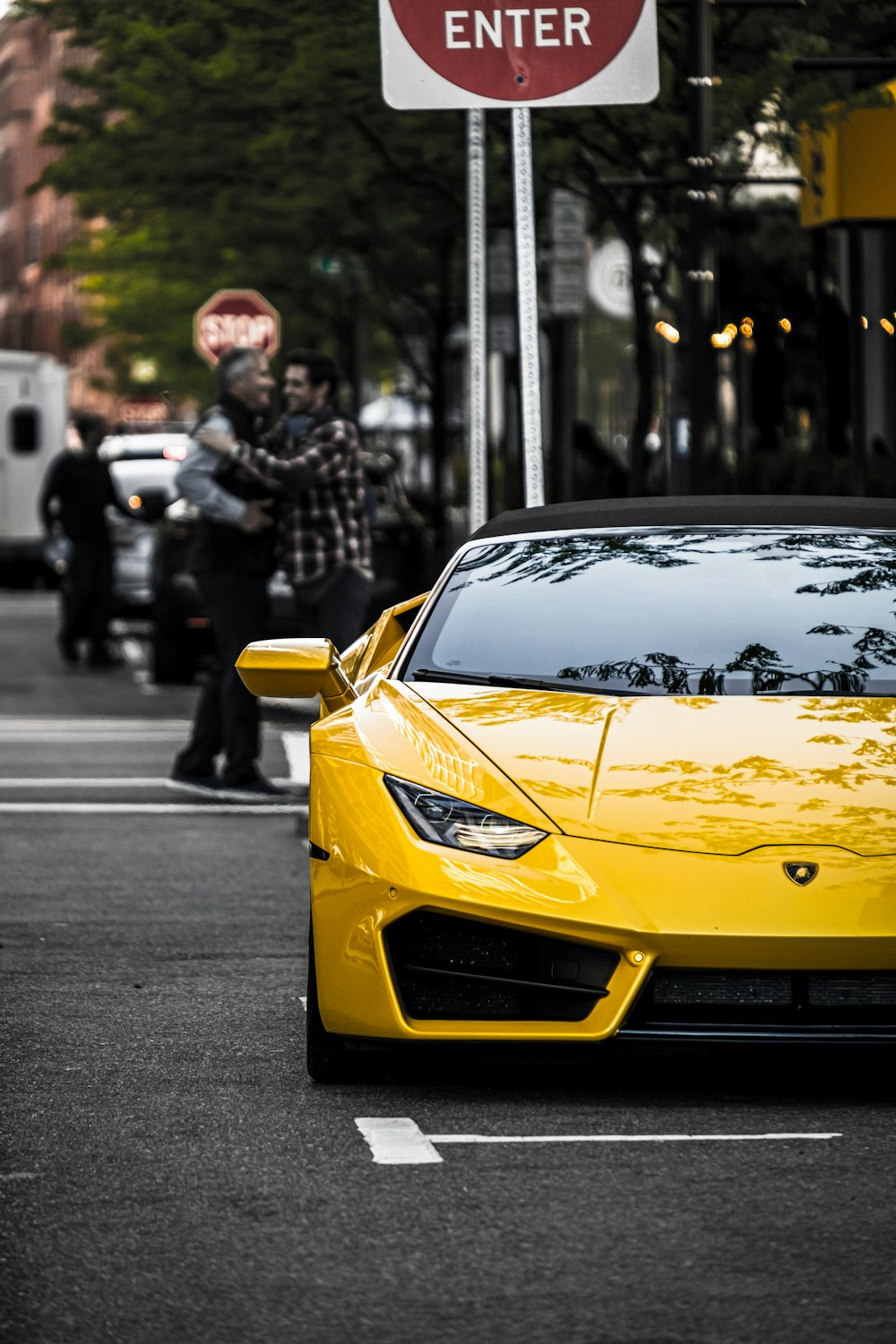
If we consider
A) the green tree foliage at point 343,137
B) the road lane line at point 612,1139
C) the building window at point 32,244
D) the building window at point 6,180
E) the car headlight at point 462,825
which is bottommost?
the road lane line at point 612,1139

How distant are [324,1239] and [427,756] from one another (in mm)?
1563

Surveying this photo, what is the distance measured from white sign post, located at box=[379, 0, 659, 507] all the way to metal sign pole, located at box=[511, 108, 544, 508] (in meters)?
0.21

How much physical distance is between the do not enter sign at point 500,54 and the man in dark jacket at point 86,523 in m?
12.2

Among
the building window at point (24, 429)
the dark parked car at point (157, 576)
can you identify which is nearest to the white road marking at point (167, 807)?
the dark parked car at point (157, 576)

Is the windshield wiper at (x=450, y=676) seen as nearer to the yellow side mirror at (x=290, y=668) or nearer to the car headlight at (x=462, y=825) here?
the yellow side mirror at (x=290, y=668)

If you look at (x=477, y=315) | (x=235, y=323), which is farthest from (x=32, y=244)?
(x=477, y=315)

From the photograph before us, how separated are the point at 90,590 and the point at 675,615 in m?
16.9

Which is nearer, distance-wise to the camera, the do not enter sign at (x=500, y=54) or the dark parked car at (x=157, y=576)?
the do not enter sign at (x=500, y=54)

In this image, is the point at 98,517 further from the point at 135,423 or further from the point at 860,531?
the point at 135,423

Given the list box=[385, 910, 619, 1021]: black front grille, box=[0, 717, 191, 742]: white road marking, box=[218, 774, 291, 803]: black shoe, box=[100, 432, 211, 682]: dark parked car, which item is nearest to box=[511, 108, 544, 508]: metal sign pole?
box=[218, 774, 291, 803]: black shoe

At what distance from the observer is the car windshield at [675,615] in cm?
679

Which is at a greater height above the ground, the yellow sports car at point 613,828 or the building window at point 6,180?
the building window at point 6,180

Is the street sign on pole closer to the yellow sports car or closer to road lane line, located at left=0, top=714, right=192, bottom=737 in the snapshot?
road lane line, located at left=0, top=714, right=192, bottom=737

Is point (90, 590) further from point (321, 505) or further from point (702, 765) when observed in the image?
point (702, 765)
